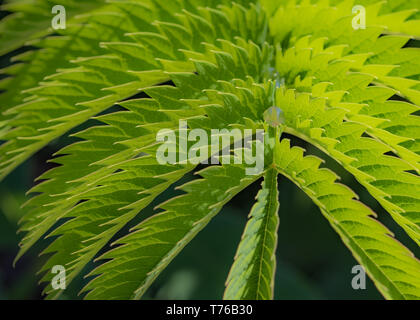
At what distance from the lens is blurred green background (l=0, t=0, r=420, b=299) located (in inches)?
72.8

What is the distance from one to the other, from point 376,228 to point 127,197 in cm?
42

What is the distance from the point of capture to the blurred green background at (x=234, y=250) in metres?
1.85

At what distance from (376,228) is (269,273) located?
0.61ft

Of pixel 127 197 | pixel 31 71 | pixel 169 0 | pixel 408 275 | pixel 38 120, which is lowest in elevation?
pixel 408 275

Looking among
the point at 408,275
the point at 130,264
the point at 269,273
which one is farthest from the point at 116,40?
the point at 408,275

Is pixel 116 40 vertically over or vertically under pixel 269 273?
over

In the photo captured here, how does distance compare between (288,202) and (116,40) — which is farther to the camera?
(288,202)

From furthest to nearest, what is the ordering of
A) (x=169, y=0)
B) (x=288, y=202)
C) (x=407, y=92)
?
1. (x=288, y=202)
2. (x=169, y=0)
3. (x=407, y=92)

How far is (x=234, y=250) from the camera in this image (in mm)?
1993

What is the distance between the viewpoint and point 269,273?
0.70m

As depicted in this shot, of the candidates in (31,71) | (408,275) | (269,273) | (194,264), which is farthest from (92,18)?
(194,264)

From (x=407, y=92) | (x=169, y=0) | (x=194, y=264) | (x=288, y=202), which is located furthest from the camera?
(x=288, y=202)

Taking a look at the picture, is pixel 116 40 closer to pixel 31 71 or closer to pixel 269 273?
pixel 31 71

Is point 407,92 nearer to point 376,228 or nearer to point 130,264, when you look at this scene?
point 376,228
